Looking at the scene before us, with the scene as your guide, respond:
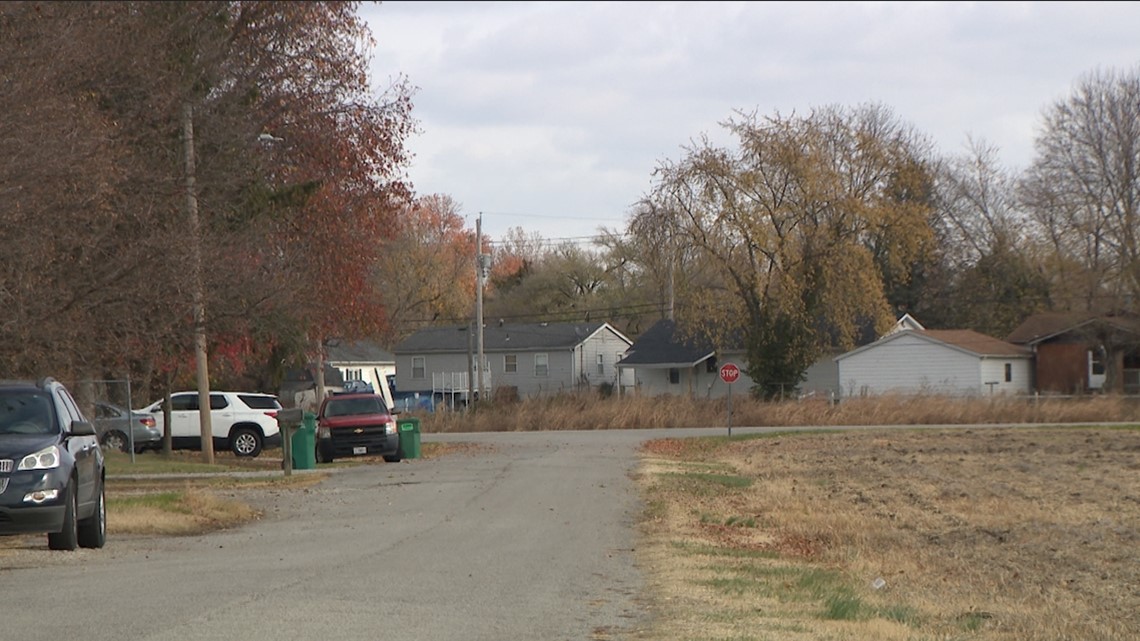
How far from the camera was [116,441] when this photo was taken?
121ft

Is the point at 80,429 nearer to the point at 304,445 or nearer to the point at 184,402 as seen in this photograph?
the point at 304,445

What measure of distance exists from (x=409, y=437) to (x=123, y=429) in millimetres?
7648

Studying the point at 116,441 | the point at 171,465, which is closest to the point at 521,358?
the point at 116,441

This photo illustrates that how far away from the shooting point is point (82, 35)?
22203 millimetres

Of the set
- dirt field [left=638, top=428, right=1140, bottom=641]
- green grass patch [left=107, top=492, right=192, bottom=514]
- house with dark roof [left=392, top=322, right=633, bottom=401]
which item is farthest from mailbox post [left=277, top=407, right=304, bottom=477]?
house with dark roof [left=392, top=322, right=633, bottom=401]

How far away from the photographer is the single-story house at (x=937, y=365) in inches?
2552

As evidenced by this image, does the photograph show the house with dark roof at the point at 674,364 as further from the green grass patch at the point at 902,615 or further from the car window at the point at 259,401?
the green grass patch at the point at 902,615

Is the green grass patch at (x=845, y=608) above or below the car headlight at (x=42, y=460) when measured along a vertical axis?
below

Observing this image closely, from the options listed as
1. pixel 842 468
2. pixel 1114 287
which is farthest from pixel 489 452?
pixel 1114 287

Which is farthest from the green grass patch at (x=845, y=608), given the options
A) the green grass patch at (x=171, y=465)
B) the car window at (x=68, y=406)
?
the green grass patch at (x=171, y=465)

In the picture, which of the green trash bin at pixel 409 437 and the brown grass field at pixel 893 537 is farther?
the green trash bin at pixel 409 437

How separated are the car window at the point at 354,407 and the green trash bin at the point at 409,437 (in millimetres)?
804

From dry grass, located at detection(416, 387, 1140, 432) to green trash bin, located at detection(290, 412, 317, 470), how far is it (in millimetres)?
21861

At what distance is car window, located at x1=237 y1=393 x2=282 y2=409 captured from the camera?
38219 mm
